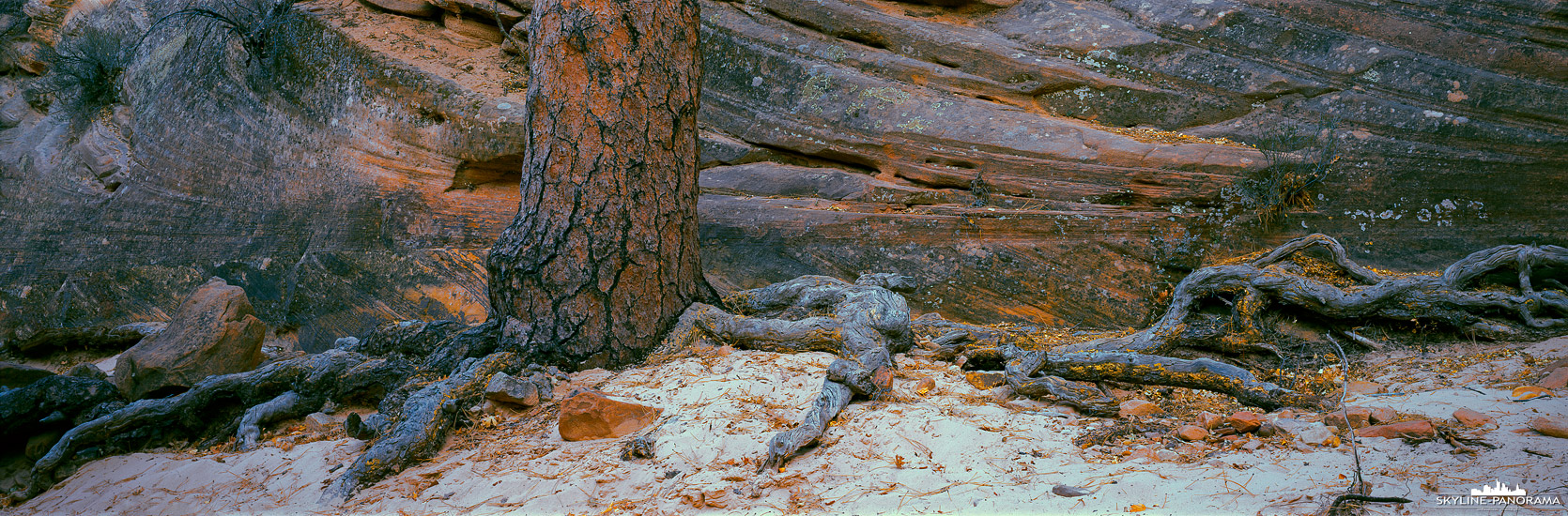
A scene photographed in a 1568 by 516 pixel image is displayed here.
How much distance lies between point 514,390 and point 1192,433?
8.99 ft

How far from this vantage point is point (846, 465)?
2.58 m

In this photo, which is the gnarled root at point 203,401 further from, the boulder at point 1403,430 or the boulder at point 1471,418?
the boulder at point 1471,418

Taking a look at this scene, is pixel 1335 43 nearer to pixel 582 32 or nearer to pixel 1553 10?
pixel 1553 10

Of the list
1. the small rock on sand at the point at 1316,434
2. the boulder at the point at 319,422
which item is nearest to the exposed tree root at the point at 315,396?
the boulder at the point at 319,422

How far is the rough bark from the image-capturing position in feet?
10.8

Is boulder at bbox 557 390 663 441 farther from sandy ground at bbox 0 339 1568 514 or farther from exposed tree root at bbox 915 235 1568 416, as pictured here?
exposed tree root at bbox 915 235 1568 416

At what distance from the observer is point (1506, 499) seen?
73.8 inches

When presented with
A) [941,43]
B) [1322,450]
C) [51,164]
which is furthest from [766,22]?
[51,164]

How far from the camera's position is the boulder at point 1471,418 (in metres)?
2.47

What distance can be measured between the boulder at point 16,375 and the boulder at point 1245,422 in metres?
5.84

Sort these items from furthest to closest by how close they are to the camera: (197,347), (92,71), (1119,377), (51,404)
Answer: (92,71) < (197,347) < (51,404) < (1119,377)

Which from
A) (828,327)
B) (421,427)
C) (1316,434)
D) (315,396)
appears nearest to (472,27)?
(315,396)

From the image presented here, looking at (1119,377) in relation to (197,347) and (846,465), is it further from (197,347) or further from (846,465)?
(197,347)

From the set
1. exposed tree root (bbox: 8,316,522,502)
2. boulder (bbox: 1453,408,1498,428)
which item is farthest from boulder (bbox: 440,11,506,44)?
boulder (bbox: 1453,408,1498,428)
